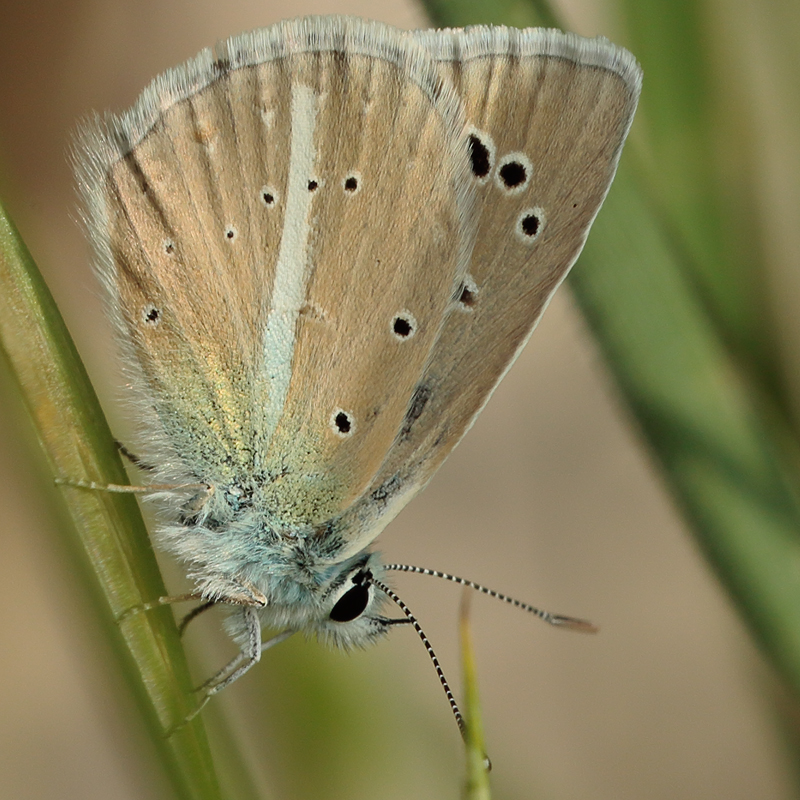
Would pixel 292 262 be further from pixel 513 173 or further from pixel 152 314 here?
pixel 513 173

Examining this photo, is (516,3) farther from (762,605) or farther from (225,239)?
(762,605)

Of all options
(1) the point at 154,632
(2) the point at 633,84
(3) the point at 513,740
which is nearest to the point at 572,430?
(3) the point at 513,740

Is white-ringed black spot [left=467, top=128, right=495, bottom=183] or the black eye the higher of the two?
white-ringed black spot [left=467, top=128, right=495, bottom=183]

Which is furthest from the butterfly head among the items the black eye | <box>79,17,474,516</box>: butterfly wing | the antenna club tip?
the antenna club tip

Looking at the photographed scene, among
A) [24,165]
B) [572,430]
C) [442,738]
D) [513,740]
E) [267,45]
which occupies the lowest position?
[513,740]

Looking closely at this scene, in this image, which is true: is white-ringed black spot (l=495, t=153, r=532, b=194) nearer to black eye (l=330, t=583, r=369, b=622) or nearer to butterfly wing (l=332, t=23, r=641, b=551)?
butterfly wing (l=332, t=23, r=641, b=551)

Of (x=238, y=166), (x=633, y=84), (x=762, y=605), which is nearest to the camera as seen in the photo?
(x=762, y=605)

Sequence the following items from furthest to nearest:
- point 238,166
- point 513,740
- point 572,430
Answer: point 572,430
point 513,740
point 238,166
